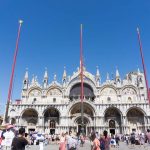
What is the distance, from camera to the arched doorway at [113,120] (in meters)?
39.1

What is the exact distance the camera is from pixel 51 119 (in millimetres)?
40094

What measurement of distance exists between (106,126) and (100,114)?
256cm

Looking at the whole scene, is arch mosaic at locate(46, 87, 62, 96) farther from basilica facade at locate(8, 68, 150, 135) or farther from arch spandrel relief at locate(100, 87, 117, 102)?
arch spandrel relief at locate(100, 87, 117, 102)

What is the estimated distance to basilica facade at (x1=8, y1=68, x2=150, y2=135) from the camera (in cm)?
3809

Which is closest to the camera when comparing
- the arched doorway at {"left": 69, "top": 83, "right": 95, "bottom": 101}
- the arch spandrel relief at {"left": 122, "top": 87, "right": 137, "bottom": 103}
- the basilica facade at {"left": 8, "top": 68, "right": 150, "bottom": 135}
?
the basilica facade at {"left": 8, "top": 68, "right": 150, "bottom": 135}

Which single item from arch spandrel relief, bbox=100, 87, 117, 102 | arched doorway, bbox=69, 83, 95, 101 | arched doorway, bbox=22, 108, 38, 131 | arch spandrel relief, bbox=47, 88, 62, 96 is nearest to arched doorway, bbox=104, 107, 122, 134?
arch spandrel relief, bbox=100, 87, 117, 102

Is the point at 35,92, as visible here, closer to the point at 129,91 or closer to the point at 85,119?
the point at 85,119

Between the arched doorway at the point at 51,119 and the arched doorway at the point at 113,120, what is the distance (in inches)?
377

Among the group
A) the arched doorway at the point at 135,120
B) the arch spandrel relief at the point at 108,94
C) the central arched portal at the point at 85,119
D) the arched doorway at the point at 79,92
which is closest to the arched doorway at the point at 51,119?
the central arched portal at the point at 85,119

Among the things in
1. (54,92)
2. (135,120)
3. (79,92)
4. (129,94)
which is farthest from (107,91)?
(54,92)

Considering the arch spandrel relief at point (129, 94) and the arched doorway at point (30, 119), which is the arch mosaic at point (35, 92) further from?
the arch spandrel relief at point (129, 94)

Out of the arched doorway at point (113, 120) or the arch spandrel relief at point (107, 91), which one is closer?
the arched doorway at point (113, 120)

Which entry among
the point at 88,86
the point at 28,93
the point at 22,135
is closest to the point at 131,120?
the point at 88,86

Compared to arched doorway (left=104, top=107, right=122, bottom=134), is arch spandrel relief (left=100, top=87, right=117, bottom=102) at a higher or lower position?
higher
